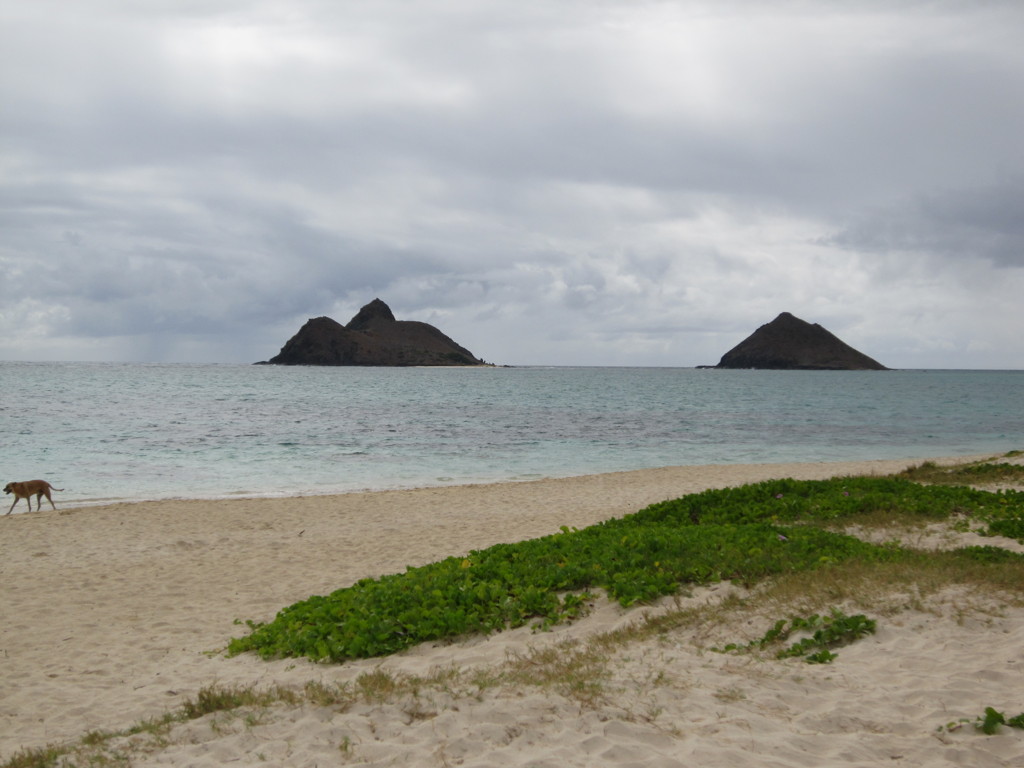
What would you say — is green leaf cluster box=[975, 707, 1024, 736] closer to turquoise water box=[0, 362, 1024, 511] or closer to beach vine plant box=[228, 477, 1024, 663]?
beach vine plant box=[228, 477, 1024, 663]

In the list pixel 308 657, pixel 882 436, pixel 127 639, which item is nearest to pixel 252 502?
pixel 127 639

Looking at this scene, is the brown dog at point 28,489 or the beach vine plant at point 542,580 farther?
the brown dog at point 28,489

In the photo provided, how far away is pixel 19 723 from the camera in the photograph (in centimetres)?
687

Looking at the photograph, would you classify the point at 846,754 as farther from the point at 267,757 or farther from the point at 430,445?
the point at 430,445

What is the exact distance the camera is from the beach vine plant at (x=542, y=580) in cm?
787

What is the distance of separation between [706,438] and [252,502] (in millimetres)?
28759

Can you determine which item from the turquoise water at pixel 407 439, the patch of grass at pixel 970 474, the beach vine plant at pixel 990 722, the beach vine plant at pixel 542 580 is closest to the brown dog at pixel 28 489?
the turquoise water at pixel 407 439

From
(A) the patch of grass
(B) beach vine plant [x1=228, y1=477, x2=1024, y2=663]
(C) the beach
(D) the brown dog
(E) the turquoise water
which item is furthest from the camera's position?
(E) the turquoise water

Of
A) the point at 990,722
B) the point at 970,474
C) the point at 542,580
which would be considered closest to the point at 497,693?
the point at 542,580

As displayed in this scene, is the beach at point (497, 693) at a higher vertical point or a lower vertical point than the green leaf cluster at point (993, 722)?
lower

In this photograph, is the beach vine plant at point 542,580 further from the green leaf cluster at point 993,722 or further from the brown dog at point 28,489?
the brown dog at point 28,489

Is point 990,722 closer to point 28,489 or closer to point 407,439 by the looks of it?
point 28,489

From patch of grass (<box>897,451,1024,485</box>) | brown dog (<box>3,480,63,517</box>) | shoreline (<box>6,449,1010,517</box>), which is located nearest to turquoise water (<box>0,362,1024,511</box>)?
shoreline (<box>6,449,1010,517</box>)

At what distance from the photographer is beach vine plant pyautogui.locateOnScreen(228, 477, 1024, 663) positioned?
7.87 metres
